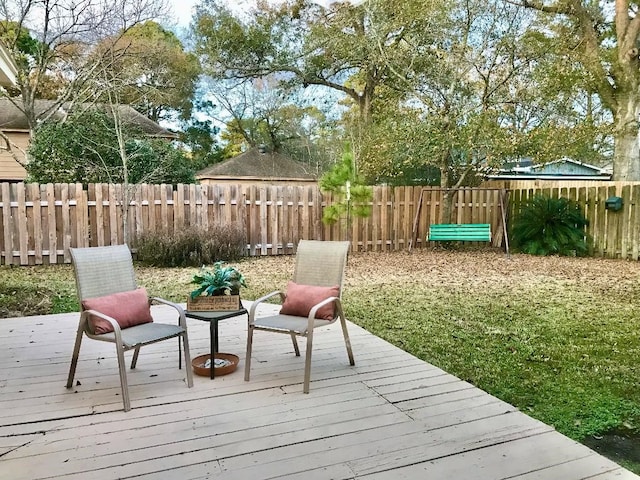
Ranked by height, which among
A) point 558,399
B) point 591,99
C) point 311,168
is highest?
point 591,99

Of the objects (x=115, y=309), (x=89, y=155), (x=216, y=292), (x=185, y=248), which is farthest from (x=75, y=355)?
(x=89, y=155)

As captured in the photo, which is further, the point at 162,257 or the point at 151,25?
the point at 151,25

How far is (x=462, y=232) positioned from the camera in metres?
8.91

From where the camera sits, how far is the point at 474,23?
936 cm

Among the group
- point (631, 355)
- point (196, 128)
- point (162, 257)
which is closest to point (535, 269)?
point (631, 355)

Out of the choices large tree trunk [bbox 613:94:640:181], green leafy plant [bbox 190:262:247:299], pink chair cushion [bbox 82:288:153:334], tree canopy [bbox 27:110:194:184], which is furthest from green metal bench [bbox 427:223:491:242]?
pink chair cushion [bbox 82:288:153:334]

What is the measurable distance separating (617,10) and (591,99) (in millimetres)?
2557

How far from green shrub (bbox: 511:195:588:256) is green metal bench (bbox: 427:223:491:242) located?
977 millimetres

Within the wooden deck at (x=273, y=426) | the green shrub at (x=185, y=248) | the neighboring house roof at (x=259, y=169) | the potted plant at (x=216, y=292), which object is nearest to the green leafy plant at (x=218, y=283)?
the potted plant at (x=216, y=292)

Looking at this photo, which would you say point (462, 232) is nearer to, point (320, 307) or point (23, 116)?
point (320, 307)

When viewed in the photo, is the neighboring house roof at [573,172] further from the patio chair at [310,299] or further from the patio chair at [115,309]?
the patio chair at [115,309]

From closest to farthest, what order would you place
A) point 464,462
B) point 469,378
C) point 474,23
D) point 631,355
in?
point 464,462 → point 469,378 → point 631,355 → point 474,23

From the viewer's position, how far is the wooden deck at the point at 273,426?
1.92 m

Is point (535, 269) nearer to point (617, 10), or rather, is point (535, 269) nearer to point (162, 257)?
point (162, 257)
